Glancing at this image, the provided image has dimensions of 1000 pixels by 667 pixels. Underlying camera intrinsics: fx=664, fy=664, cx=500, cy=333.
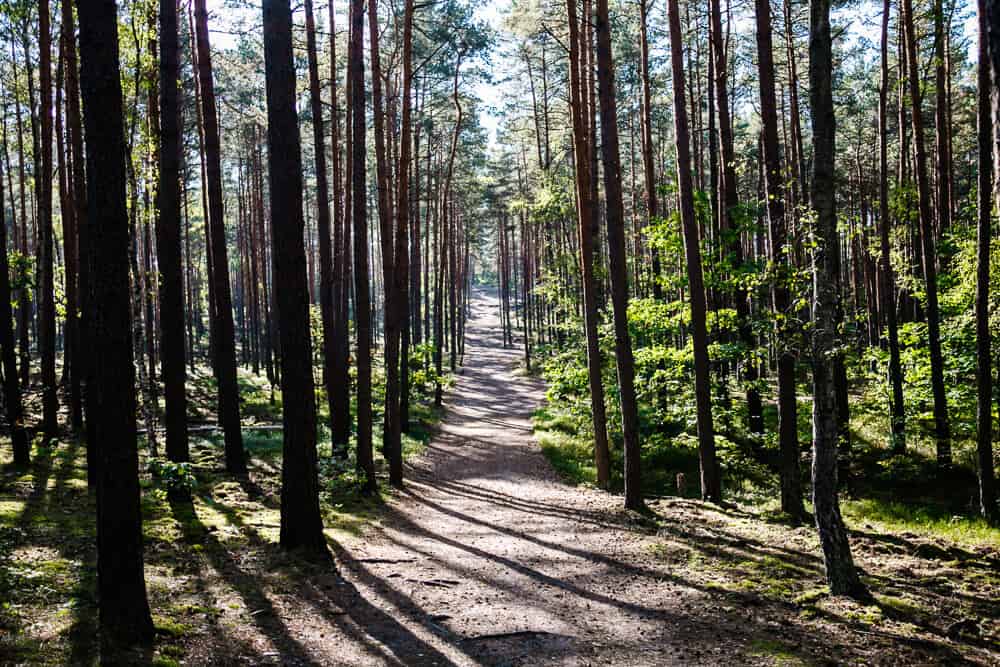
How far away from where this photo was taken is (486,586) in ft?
25.9

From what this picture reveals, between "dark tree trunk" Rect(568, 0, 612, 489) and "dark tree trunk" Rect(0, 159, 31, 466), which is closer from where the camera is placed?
"dark tree trunk" Rect(0, 159, 31, 466)

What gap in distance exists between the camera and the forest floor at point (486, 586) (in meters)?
5.73

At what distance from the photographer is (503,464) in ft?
59.3

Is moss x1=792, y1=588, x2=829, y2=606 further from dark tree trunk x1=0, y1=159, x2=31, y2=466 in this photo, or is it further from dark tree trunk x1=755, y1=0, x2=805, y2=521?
dark tree trunk x1=0, y1=159, x2=31, y2=466

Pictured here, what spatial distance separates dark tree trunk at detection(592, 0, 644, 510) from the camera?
1123cm

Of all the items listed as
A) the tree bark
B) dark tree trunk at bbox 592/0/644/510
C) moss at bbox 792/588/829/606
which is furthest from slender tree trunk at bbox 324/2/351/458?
moss at bbox 792/588/829/606

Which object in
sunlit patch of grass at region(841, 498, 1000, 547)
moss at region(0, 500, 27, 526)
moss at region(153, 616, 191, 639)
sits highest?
moss at region(0, 500, 27, 526)

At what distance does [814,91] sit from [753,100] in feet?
70.6

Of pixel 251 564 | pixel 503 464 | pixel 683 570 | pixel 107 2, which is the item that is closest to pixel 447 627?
pixel 251 564

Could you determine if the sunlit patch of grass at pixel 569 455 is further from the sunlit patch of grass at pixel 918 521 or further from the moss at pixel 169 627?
the moss at pixel 169 627

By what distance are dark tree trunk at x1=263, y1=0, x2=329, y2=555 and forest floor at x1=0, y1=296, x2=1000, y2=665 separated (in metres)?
1.08

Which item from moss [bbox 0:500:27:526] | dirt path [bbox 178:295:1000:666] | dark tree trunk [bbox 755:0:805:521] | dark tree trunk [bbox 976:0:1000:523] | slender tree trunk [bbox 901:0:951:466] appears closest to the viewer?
dirt path [bbox 178:295:1000:666]

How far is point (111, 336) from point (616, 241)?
836 centimetres

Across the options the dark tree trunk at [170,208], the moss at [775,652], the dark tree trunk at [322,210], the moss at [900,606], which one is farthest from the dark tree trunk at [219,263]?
the moss at [900,606]
